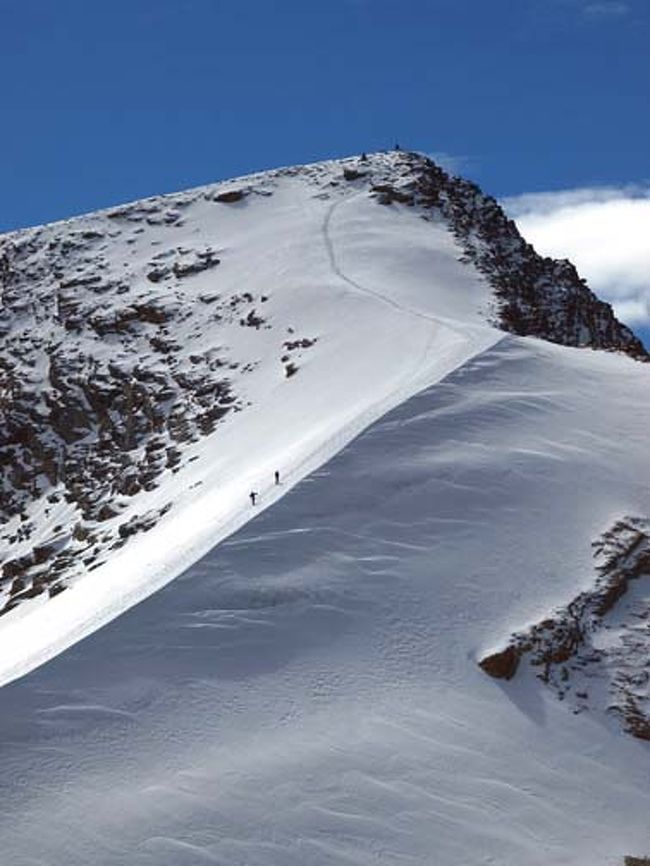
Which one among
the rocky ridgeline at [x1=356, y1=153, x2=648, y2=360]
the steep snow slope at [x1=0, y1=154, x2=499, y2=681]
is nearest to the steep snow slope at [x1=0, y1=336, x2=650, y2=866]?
the steep snow slope at [x1=0, y1=154, x2=499, y2=681]

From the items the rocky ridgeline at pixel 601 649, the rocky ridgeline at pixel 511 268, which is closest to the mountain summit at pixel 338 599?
the rocky ridgeline at pixel 601 649

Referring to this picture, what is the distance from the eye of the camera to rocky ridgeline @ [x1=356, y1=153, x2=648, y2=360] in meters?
50.7

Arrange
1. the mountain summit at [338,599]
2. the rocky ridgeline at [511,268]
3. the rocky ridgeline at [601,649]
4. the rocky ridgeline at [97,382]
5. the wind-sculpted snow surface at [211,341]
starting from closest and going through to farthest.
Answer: the mountain summit at [338,599] < the rocky ridgeline at [601,649] < the wind-sculpted snow surface at [211,341] < the rocky ridgeline at [97,382] < the rocky ridgeline at [511,268]

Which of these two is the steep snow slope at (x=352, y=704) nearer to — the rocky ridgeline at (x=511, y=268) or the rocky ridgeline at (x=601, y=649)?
the rocky ridgeline at (x=601, y=649)

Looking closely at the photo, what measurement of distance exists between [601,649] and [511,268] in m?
34.4

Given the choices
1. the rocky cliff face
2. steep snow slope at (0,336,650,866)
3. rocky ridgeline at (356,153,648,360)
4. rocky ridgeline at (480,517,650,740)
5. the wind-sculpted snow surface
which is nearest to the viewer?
steep snow slope at (0,336,650,866)

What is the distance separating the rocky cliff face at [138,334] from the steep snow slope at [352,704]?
10490mm

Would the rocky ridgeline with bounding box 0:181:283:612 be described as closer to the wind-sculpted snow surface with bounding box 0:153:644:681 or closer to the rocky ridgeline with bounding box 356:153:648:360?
the wind-sculpted snow surface with bounding box 0:153:644:681

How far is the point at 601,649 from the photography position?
2442cm

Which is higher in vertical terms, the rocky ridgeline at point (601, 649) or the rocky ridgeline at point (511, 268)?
the rocky ridgeline at point (511, 268)

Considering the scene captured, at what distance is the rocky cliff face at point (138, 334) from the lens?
42.1 meters

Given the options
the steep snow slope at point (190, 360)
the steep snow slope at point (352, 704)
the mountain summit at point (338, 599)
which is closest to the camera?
the steep snow slope at point (352, 704)

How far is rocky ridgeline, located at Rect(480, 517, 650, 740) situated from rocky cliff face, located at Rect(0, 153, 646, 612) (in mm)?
13733

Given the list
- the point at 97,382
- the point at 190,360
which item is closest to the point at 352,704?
the point at 190,360
